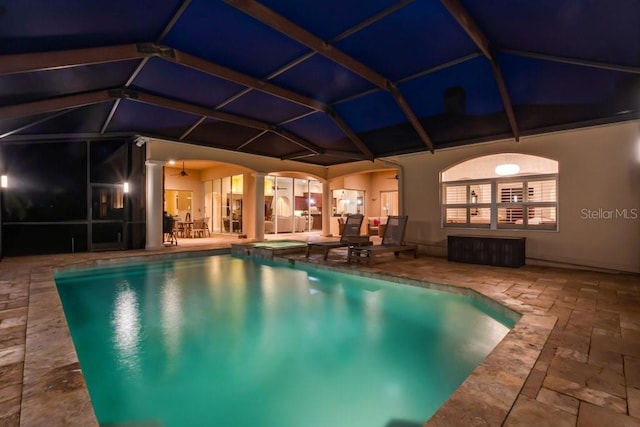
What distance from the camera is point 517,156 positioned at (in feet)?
23.1

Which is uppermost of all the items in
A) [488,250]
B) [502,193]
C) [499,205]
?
[502,193]

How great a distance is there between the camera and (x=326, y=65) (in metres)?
5.29

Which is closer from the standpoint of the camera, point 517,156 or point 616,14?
point 616,14

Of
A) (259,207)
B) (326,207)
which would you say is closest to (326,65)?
(259,207)

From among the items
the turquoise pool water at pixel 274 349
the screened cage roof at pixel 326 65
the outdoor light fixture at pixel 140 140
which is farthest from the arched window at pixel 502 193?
the outdoor light fixture at pixel 140 140

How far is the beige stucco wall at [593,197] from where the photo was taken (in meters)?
5.58

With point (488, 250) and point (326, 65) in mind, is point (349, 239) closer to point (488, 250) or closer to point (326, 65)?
point (488, 250)

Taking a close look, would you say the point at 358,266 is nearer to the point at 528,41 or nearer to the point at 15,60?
the point at 528,41

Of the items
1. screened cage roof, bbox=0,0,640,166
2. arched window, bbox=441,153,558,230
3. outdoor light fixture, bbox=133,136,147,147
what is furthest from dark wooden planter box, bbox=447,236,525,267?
outdoor light fixture, bbox=133,136,147,147

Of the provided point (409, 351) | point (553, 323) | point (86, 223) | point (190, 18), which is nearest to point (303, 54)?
point (190, 18)

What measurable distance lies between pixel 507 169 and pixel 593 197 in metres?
1.66

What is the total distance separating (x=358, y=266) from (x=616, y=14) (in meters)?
5.22

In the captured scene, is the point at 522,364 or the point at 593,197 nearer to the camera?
the point at 522,364

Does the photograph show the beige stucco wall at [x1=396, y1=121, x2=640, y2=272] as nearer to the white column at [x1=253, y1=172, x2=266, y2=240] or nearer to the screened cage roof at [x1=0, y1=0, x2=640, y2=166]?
the screened cage roof at [x1=0, y1=0, x2=640, y2=166]
